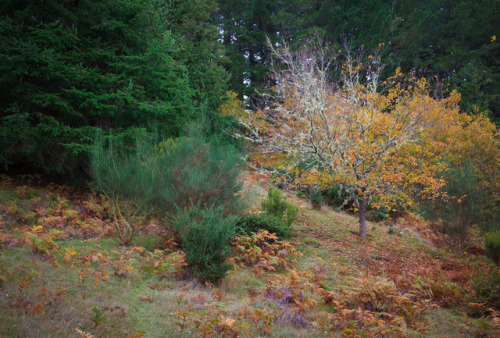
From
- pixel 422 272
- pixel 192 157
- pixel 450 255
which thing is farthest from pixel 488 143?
pixel 192 157

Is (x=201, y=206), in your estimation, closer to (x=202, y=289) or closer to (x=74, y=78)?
(x=202, y=289)

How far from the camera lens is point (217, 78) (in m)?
19.6

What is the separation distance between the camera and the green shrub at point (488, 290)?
15.6 feet

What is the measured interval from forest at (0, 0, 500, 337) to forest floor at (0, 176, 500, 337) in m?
0.03

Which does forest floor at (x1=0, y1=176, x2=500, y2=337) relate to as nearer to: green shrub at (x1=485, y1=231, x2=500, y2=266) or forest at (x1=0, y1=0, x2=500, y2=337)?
forest at (x1=0, y1=0, x2=500, y2=337)

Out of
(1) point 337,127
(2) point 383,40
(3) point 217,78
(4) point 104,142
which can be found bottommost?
(4) point 104,142

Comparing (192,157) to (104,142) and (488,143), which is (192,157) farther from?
(488,143)

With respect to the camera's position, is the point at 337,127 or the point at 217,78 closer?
the point at 337,127

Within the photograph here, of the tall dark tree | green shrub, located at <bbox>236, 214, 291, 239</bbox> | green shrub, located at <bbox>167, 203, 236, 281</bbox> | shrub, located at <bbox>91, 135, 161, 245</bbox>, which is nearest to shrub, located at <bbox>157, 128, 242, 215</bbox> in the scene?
shrub, located at <bbox>91, 135, 161, 245</bbox>

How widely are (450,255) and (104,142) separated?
11.0 metres

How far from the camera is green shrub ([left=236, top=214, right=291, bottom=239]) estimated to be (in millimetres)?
7617

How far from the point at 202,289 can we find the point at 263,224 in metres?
3.35

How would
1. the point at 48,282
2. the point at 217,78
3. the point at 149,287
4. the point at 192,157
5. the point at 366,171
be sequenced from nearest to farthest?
the point at 48,282 → the point at 149,287 → the point at 192,157 → the point at 366,171 → the point at 217,78

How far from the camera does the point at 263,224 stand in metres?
7.71
